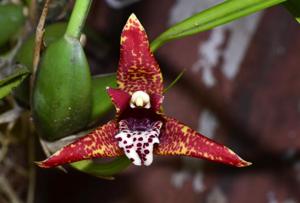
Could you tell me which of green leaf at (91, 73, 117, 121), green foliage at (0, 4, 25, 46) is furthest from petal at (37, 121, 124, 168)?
green foliage at (0, 4, 25, 46)

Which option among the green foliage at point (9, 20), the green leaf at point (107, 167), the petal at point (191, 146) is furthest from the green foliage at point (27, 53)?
the petal at point (191, 146)

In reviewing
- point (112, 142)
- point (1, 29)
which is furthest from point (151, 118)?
point (1, 29)

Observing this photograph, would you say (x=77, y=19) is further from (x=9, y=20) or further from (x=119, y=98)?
(x=9, y=20)

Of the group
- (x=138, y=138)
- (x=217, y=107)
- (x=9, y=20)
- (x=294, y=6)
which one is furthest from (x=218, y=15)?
(x=217, y=107)

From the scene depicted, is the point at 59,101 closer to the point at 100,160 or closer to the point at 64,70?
the point at 64,70

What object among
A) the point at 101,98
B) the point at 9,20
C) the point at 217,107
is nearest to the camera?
the point at 101,98

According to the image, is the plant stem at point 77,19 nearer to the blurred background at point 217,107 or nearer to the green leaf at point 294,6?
the green leaf at point 294,6
